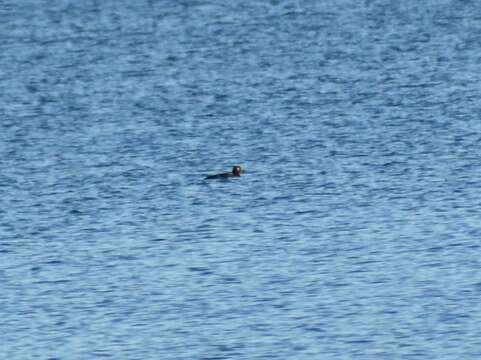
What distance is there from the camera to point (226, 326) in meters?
26.1

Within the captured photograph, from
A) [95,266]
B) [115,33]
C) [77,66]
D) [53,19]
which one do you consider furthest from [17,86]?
[95,266]

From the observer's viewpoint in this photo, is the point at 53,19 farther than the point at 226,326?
Yes

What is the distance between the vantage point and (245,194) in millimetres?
36469

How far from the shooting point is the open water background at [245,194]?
85.8 ft

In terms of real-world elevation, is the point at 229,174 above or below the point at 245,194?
above

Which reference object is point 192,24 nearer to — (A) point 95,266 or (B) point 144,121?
(B) point 144,121

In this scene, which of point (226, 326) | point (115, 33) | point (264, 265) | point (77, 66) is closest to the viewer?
point (226, 326)

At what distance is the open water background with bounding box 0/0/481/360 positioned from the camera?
26141mm

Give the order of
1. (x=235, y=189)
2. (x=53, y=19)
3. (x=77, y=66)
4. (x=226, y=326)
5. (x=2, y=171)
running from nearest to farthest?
1. (x=226, y=326)
2. (x=235, y=189)
3. (x=2, y=171)
4. (x=77, y=66)
5. (x=53, y=19)

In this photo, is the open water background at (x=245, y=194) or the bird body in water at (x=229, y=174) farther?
the bird body in water at (x=229, y=174)

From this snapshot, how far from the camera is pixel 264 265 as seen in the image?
2981 centimetres

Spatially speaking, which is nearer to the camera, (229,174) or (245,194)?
(245,194)

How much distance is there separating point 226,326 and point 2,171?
1560 centimetres

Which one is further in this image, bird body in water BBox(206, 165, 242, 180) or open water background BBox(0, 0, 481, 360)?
bird body in water BBox(206, 165, 242, 180)
